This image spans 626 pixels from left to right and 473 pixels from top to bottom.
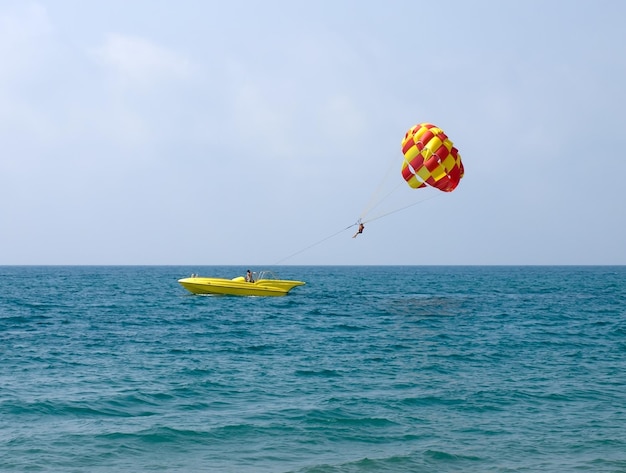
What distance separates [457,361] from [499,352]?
10.00 feet

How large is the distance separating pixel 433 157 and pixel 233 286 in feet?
61.6

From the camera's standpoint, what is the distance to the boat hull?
4866 centimetres

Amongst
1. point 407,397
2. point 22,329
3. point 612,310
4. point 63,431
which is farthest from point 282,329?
point 612,310

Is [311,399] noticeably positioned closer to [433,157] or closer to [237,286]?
[433,157]

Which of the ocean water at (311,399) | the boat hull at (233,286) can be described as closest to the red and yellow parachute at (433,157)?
the ocean water at (311,399)

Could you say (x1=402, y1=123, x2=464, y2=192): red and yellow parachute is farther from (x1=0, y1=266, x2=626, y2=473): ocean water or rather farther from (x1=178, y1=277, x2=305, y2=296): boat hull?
(x1=178, y1=277, x2=305, y2=296): boat hull

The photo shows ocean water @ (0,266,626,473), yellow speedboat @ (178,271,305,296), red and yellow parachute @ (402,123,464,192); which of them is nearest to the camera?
ocean water @ (0,266,626,473)

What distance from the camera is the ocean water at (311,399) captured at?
1316 centimetres

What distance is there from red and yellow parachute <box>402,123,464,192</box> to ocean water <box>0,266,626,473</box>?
25.9 feet

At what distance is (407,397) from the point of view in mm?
18109

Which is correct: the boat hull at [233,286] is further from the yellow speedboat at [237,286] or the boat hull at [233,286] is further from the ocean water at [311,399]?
the ocean water at [311,399]

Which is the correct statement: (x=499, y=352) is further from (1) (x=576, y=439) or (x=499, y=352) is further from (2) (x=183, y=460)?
(2) (x=183, y=460)

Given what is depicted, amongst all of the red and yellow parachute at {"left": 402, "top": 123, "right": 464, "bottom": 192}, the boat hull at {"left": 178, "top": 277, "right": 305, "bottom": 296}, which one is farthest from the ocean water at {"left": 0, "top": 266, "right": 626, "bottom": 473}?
the boat hull at {"left": 178, "top": 277, "right": 305, "bottom": 296}

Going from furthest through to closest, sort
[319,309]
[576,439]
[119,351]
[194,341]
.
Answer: [319,309] < [194,341] < [119,351] < [576,439]
